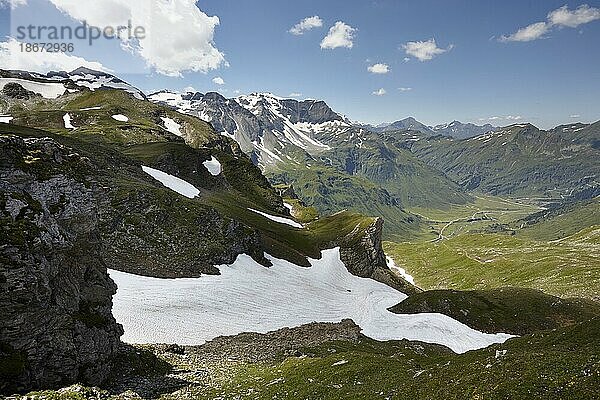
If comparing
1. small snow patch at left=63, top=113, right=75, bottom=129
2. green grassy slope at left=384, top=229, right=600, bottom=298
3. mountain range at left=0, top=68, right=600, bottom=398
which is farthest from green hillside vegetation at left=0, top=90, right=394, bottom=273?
green grassy slope at left=384, top=229, right=600, bottom=298

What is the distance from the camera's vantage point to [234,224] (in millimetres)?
76125

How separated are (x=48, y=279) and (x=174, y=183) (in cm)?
7713

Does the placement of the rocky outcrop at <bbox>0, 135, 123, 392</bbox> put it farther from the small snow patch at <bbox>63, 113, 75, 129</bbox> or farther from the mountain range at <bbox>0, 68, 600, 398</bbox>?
the small snow patch at <bbox>63, 113, 75, 129</bbox>

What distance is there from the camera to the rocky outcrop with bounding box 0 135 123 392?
2397cm

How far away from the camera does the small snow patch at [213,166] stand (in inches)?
5418

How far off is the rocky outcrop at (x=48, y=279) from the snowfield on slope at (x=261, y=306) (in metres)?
10.7

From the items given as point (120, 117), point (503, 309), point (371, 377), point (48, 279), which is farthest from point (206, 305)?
point (120, 117)

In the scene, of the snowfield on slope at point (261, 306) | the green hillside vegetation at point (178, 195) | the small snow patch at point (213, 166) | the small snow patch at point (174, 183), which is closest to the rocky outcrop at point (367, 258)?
the green hillside vegetation at point (178, 195)

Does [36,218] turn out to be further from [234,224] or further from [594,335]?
[594,335]

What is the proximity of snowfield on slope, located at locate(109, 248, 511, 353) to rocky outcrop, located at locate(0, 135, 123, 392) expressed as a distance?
1066cm

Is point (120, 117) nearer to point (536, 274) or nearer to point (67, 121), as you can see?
point (67, 121)

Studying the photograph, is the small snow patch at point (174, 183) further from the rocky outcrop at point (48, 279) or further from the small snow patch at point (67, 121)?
the small snow patch at point (67, 121)

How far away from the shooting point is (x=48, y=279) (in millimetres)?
26656

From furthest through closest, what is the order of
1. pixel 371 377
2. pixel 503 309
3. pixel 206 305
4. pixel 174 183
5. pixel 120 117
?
pixel 120 117 → pixel 174 183 → pixel 503 309 → pixel 206 305 → pixel 371 377
